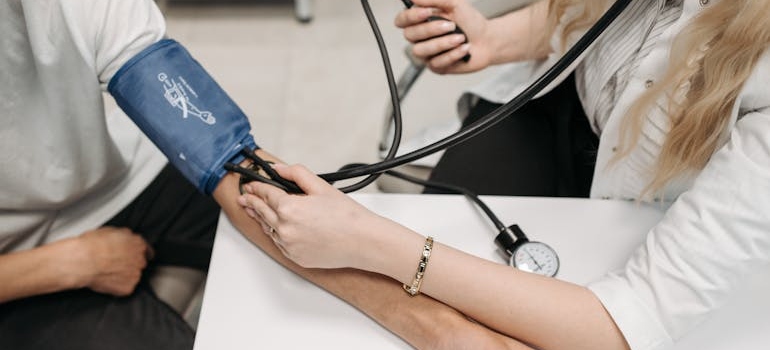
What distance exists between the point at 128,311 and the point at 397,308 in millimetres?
504

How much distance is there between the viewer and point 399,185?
1112mm

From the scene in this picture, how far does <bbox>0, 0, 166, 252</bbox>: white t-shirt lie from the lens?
72cm

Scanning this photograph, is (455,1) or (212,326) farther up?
(455,1)

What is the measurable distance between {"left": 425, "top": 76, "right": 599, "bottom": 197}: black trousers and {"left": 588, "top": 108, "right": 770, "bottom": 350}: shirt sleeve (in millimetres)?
333

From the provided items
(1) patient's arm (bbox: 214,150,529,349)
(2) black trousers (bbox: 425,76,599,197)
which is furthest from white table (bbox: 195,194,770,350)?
(2) black trousers (bbox: 425,76,599,197)

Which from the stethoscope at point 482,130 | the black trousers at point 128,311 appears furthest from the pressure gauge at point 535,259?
the black trousers at point 128,311

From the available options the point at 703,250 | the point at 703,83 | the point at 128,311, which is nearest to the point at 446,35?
the point at 703,83

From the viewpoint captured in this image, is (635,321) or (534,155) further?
(534,155)

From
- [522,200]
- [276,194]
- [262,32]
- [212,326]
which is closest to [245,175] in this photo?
[276,194]

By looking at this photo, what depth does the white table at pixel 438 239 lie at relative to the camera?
0.69 meters

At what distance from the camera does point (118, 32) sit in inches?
29.5

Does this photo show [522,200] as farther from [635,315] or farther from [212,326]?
[212,326]

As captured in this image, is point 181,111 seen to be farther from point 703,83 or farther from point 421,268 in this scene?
point 703,83

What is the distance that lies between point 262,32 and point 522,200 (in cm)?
149
